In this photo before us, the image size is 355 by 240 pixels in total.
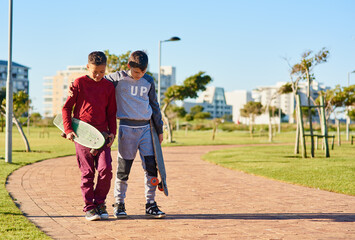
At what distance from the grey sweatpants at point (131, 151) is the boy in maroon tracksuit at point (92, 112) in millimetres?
170

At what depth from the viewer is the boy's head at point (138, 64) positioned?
4.88 metres

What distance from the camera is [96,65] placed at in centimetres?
475

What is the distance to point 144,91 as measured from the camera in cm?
500

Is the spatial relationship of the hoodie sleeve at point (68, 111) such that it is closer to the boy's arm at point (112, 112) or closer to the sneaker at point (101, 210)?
the boy's arm at point (112, 112)

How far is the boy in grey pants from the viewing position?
4.94 meters

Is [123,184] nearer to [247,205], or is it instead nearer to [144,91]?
[144,91]

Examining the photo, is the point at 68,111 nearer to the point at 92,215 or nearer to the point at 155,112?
the point at 155,112

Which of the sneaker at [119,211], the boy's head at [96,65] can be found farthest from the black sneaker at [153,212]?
the boy's head at [96,65]

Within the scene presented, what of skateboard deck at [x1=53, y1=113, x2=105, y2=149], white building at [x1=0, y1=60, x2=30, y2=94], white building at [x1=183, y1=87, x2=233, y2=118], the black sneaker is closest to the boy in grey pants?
the black sneaker

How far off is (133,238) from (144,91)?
167cm

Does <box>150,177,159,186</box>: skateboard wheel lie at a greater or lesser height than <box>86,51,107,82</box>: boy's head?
lesser

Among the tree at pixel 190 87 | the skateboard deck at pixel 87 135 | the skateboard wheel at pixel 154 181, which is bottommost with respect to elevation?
the skateboard wheel at pixel 154 181

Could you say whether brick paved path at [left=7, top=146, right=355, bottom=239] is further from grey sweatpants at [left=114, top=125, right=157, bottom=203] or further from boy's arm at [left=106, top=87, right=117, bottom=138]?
boy's arm at [left=106, top=87, right=117, bottom=138]

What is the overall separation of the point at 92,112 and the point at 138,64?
74 centimetres
